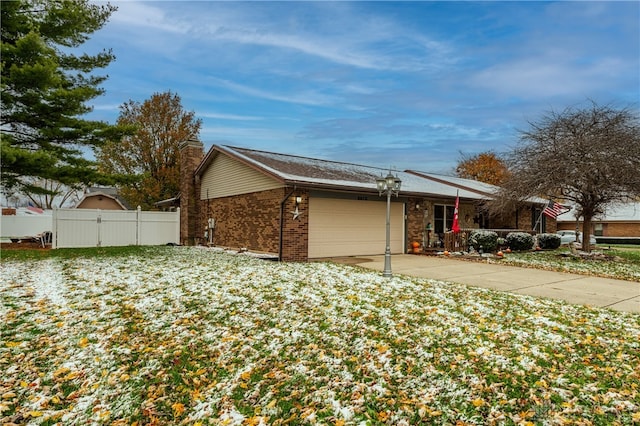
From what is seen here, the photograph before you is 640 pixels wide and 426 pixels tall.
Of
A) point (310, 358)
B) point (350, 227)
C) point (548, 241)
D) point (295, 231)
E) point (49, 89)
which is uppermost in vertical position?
point (49, 89)

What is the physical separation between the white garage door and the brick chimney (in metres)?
7.67

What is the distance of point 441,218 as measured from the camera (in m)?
17.2

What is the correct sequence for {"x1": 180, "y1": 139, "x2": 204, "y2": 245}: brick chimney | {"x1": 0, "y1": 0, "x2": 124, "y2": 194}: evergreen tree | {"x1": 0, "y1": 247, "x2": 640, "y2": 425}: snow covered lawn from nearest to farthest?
{"x1": 0, "y1": 247, "x2": 640, "y2": 425}: snow covered lawn → {"x1": 0, "y1": 0, "x2": 124, "y2": 194}: evergreen tree → {"x1": 180, "y1": 139, "x2": 204, "y2": 245}: brick chimney

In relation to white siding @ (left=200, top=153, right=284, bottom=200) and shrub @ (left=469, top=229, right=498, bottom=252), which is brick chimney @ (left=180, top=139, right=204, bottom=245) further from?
shrub @ (left=469, top=229, right=498, bottom=252)

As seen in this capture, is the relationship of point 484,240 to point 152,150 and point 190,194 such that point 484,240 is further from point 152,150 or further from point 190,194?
point 152,150

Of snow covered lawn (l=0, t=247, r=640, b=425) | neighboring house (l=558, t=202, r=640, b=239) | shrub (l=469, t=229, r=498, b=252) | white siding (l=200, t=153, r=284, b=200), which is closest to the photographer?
snow covered lawn (l=0, t=247, r=640, b=425)

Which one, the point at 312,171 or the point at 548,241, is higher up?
the point at 312,171

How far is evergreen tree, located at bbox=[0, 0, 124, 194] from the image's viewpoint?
1171cm

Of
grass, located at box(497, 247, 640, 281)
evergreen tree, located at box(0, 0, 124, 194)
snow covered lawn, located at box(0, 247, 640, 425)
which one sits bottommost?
snow covered lawn, located at box(0, 247, 640, 425)

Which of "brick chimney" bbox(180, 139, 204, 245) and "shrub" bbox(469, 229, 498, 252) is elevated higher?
"brick chimney" bbox(180, 139, 204, 245)

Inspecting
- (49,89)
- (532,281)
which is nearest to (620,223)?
(532,281)

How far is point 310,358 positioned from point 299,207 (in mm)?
7939

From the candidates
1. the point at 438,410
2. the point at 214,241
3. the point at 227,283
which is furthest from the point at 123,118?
the point at 438,410

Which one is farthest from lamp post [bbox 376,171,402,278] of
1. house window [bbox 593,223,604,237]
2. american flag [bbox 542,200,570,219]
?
house window [bbox 593,223,604,237]
